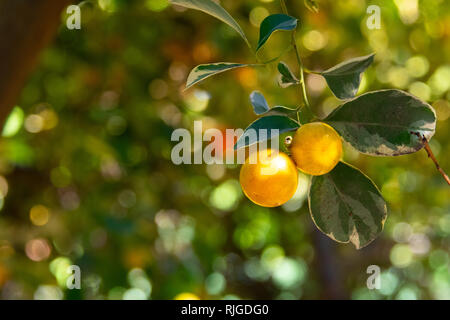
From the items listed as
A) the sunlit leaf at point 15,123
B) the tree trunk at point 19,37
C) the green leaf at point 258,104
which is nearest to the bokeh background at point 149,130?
the sunlit leaf at point 15,123

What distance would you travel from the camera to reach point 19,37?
93cm

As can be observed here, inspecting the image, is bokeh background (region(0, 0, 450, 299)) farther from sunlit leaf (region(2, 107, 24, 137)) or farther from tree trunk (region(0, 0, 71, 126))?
tree trunk (region(0, 0, 71, 126))

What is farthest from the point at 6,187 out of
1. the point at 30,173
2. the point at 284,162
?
the point at 284,162

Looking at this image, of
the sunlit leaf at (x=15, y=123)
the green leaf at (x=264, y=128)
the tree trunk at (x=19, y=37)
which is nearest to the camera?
the green leaf at (x=264, y=128)

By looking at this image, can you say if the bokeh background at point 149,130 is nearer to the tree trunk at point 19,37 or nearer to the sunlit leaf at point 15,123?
the sunlit leaf at point 15,123

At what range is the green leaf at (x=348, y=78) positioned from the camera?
48 centimetres

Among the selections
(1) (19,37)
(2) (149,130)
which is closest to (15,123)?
(2) (149,130)

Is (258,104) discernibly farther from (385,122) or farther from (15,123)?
(15,123)

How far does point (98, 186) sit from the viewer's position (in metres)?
1.78

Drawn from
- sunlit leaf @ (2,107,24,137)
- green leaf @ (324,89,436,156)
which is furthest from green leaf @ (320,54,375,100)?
sunlit leaf @ (2,107,24,137)

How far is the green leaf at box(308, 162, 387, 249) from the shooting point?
0.46 metres

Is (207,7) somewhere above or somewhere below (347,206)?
above

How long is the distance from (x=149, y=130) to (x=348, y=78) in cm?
114

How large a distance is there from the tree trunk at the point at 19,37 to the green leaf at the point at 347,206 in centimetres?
65
